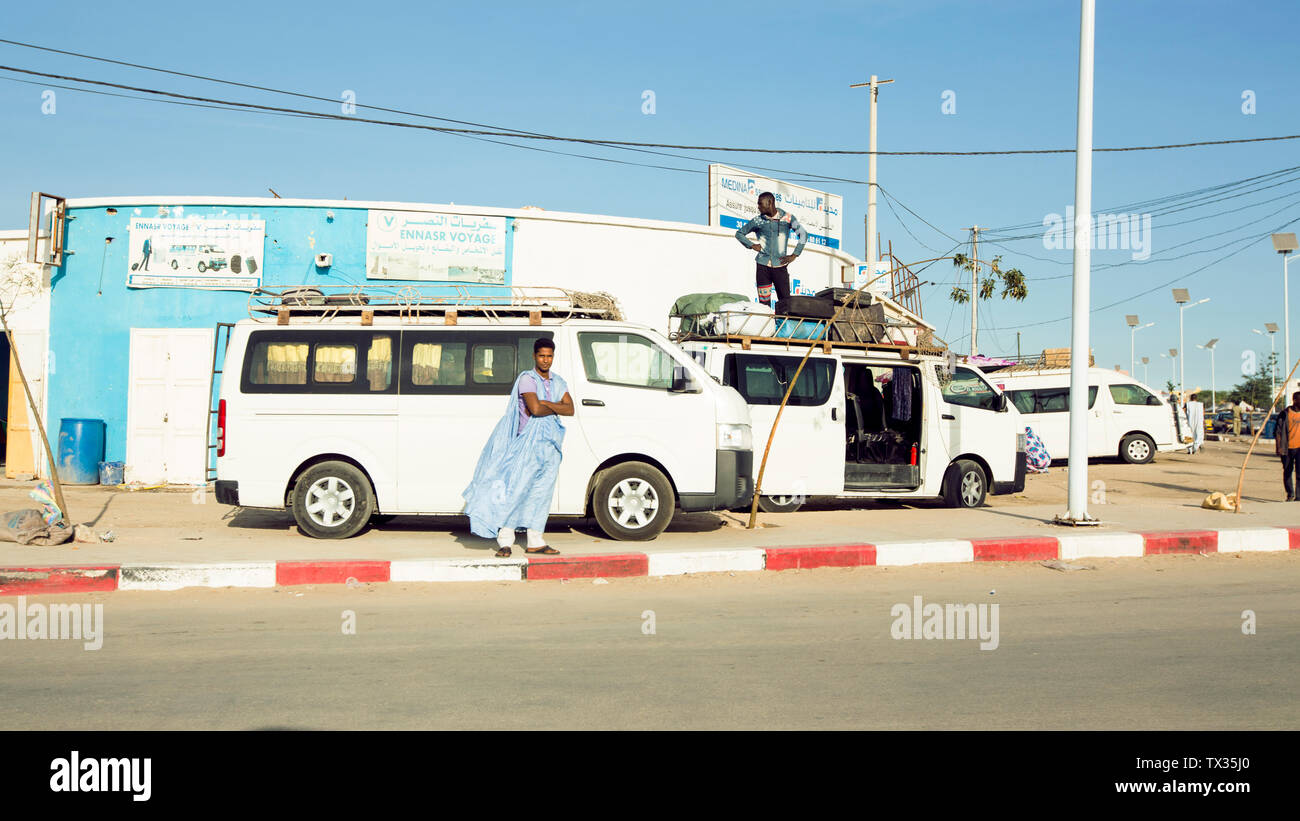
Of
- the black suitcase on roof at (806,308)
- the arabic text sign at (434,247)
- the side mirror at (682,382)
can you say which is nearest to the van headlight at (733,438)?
the side mirror at (682,382)

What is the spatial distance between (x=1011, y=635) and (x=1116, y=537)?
4158mm

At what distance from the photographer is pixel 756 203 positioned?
2255 centimetres

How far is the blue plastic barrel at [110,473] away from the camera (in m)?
14.4

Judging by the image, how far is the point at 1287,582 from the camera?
777 centimetres

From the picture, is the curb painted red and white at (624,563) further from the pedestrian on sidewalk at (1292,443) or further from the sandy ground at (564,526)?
the pedestrian on sidewalk at (1292,443)

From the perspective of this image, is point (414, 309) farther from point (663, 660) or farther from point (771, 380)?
point (663, 660)

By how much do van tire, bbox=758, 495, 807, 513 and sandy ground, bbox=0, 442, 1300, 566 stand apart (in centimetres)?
16

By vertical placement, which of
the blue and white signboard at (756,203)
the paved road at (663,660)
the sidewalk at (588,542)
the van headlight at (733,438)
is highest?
the blue and white signboard at (756,203)

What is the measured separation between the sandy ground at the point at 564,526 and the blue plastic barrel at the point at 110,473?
1.77 ft

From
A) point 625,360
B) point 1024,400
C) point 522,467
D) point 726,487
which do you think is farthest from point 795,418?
point 1024,400

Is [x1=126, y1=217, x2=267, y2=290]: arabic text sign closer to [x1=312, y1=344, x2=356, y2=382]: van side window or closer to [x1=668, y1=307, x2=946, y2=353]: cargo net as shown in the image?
[x1=312, y1=344, x2=356, y2=382]: van side window

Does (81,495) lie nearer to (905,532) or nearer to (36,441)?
(36,441)
